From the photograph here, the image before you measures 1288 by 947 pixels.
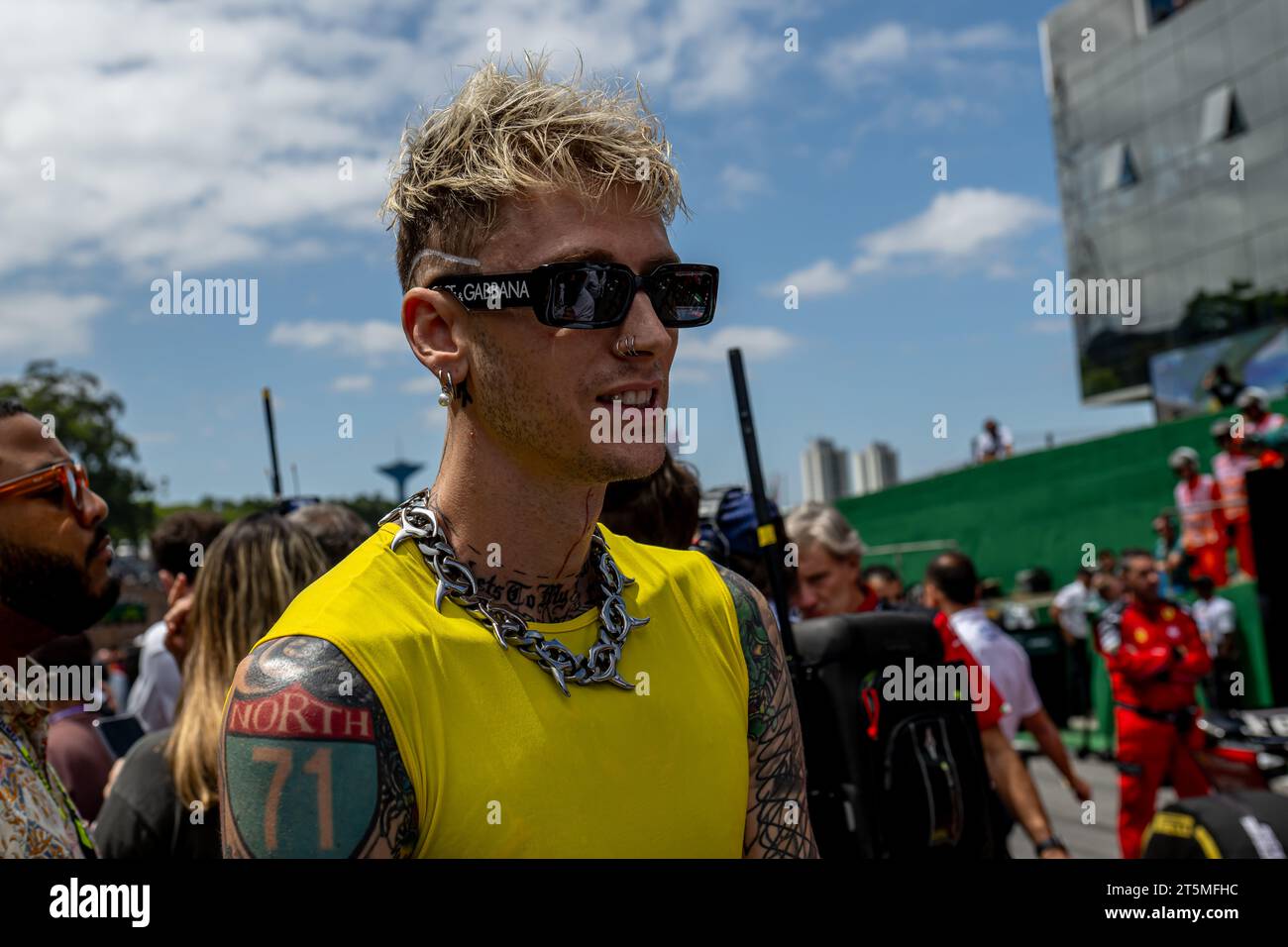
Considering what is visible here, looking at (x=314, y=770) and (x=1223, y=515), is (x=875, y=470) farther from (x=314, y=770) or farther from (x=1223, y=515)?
(x=314, y=770)

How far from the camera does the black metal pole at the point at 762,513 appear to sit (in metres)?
3.08

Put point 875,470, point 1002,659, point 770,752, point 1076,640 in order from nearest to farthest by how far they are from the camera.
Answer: point 770,752, point 1002,659, point 1076,640, point 875,470

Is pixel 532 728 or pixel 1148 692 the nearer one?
pixel 532 728

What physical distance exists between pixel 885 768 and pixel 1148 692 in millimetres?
5877

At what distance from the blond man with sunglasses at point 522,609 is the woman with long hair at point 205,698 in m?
1.43

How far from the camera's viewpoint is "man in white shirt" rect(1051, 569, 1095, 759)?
13219mm

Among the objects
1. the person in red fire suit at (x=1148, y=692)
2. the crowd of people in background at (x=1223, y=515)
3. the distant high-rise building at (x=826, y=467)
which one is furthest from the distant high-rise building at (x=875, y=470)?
the person in red fire suit at (x=1148, y=692)

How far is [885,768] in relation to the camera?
3.12 meters

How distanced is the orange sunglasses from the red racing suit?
7.00 meters

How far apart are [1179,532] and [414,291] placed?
15.4 meters

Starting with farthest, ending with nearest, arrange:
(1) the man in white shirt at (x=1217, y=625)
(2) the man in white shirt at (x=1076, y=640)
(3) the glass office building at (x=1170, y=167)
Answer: (3) the glass office building at (x=1170, y=167) → (2) the man in white shirt at (x=1076, y=640) → (1) the man in white shirt at (x=1217, y=625)

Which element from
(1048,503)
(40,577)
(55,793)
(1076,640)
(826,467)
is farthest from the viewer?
(826,467)

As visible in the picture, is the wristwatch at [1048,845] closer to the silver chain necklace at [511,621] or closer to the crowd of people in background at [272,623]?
the crowd of people in background at [272,623]

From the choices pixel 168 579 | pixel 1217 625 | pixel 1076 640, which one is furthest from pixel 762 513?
pixel 1076 640
